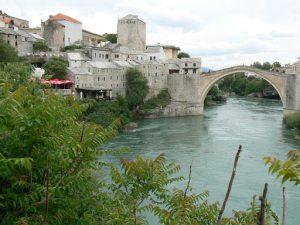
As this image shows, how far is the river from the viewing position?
37.4ft

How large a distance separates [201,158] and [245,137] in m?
5.65

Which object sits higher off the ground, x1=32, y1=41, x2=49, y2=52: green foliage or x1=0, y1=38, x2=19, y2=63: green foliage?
x1=32, y1=41, x2=49, y2=52: green foliage

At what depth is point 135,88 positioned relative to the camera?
29.4 metres

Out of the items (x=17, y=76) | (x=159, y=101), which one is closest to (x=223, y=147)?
(x=17, y=76)

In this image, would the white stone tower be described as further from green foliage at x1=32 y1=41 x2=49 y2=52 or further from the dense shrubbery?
the dense shrubbery

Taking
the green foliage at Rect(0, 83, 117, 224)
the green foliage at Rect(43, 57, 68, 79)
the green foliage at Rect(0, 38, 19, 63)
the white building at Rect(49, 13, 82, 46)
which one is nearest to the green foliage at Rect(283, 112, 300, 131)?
the green foliage at Rect(43, 57, 68, 79)

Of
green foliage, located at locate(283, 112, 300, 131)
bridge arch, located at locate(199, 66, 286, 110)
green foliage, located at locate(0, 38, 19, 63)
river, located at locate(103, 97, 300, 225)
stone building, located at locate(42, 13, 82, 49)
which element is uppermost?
stone building, located at locate(42, 13, 82, 49)

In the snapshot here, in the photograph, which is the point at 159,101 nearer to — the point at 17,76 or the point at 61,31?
the point at 61,31

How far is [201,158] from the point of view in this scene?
15734 mm

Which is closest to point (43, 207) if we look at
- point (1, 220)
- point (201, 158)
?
point (1, 220)

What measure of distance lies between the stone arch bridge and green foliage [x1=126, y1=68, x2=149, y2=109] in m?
2.38

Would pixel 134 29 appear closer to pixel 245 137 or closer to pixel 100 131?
pixel 245 137

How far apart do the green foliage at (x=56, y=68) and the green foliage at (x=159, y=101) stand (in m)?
6.32

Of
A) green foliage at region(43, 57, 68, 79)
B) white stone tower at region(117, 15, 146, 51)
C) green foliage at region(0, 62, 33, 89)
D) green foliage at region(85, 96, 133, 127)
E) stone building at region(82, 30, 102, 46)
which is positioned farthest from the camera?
stone building at region(82, 30, 102, 46)
